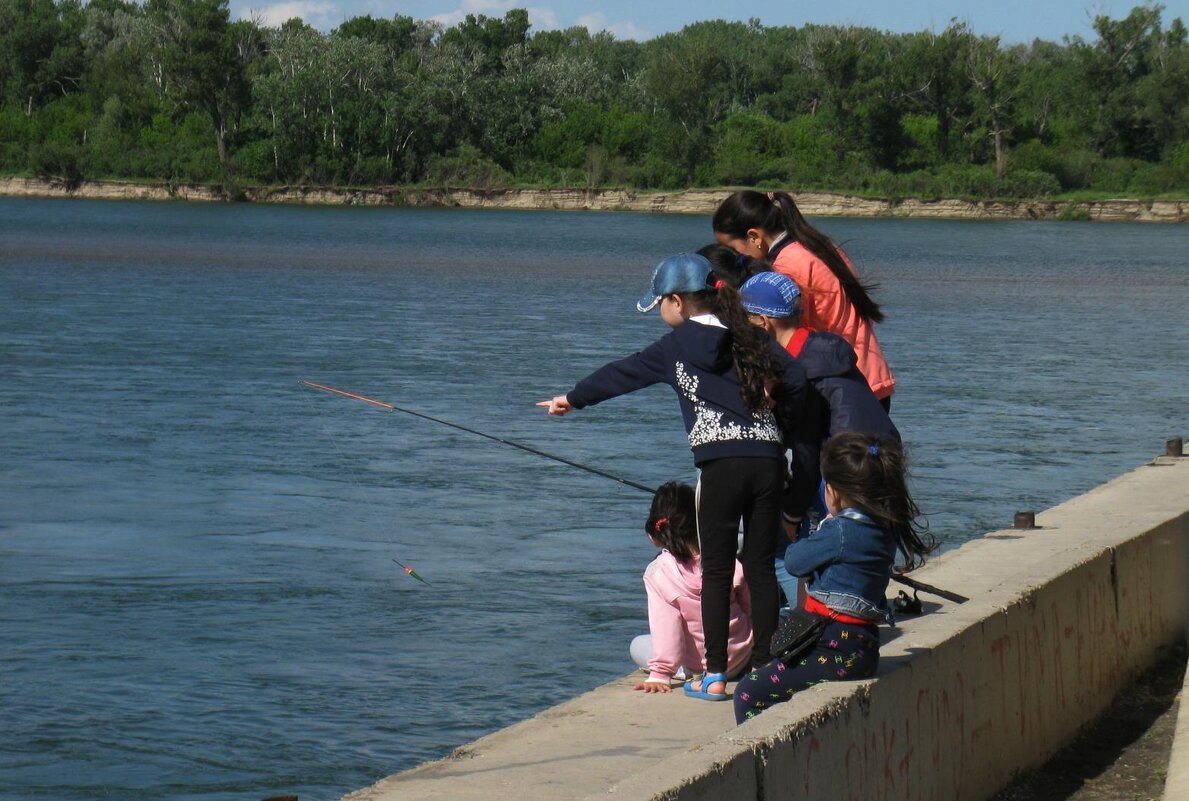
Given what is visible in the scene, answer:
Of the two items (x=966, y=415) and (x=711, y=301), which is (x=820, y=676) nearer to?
Result: (x=711, y=301)

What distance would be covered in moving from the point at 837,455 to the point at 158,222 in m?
68.8

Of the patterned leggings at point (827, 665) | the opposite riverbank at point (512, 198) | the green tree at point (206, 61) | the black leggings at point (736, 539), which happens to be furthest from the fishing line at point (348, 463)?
the green tree at point (206, 61)

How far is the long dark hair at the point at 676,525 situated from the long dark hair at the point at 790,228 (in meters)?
0.86

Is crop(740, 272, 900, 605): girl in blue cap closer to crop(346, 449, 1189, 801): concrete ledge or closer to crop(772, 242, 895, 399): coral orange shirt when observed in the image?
crop(772, 242, 895, 399): coral orange shirt

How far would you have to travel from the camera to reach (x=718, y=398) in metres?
5.02

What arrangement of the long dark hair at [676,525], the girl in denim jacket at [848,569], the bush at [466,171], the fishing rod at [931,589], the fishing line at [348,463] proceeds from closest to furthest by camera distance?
the girl in denim jacket at [848,569] → the long dark hair at [676,525] → the fishing rod at [931,589] → the fishing line at [348,463] → the bush at [466,171]

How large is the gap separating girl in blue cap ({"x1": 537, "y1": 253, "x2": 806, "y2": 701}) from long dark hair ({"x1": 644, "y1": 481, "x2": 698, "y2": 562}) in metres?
0.28

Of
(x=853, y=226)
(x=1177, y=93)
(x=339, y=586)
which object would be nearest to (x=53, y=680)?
(x=339, y=586)

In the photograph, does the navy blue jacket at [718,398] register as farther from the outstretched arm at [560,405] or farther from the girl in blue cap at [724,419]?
the outstretched arm at [560,405]

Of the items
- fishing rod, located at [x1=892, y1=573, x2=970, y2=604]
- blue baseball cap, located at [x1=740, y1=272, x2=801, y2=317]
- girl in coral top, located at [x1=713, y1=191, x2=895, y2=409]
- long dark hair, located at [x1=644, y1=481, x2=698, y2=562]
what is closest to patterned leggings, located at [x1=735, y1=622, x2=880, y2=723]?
long dark hair, located at [x1=644, y1=481, x2=698, y2=562]

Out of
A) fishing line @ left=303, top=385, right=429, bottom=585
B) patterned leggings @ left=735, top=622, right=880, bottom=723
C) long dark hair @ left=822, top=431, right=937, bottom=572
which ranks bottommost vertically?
fishing line @ left=303, top=385, right=429, bottom=585

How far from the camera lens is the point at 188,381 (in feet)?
59.8

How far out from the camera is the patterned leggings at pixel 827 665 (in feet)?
13.9

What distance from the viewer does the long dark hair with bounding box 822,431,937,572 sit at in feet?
14.2
